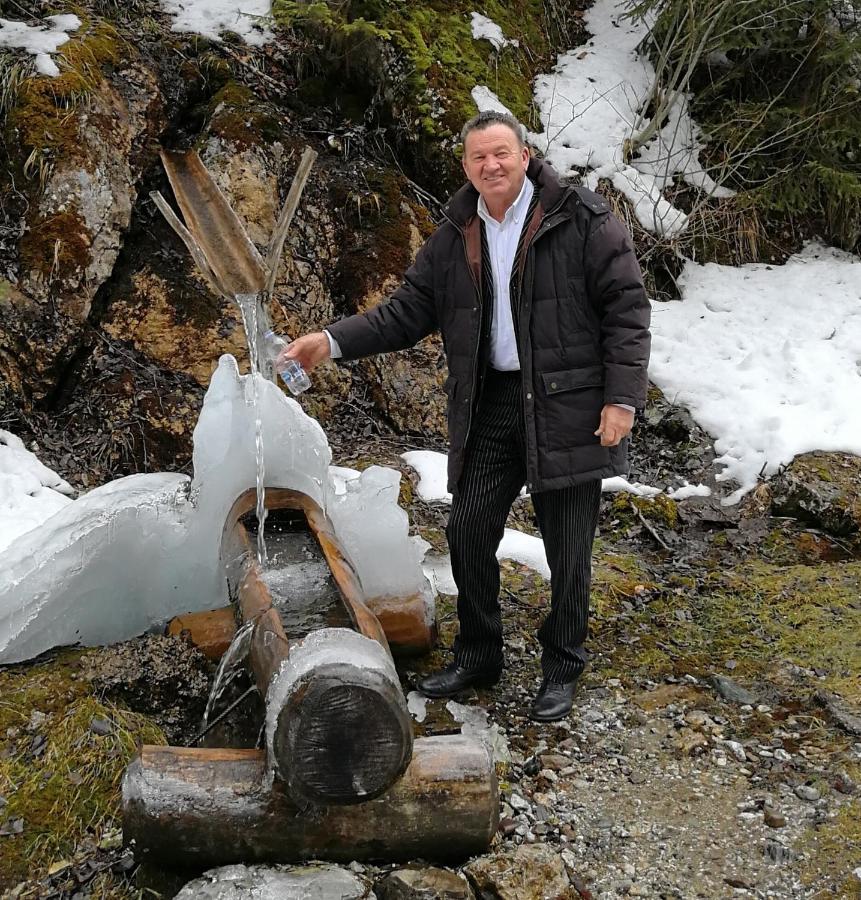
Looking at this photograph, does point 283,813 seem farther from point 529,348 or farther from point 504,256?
point 504,256

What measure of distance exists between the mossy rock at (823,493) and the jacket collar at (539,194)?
3.50 meters

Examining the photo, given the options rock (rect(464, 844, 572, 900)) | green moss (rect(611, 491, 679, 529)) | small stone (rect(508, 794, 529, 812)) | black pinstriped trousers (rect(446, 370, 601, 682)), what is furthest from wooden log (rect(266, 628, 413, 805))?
green moss (rect(611, 491, 679, 529))

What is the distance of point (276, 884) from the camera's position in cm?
259

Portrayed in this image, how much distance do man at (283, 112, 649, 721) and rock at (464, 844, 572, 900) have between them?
93 cm

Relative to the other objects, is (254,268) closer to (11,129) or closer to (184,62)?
(11,129)

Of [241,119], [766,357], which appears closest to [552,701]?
[766,357]

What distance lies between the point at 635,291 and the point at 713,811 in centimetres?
196

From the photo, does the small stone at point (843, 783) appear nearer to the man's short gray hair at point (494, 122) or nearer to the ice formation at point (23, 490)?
the man's short gray hair at point (494, 122)

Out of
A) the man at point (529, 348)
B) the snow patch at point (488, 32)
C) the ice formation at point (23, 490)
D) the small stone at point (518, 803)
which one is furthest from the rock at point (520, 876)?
the snow patch at point (488, 32)

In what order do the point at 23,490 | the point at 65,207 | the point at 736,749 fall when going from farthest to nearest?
the point at 65,207 → the point at 23,490 → the point at 736,749

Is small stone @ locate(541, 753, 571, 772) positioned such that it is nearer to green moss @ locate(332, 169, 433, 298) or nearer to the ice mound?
the ice mound

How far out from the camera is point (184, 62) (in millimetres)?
7227

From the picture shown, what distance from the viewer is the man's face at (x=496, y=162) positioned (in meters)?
3.36

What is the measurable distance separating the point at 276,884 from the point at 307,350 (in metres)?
2.03
